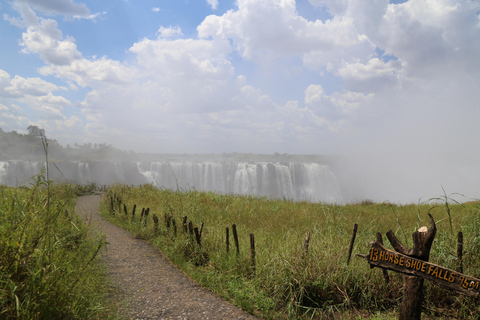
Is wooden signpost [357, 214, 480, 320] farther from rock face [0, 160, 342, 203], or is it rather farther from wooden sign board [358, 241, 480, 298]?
rock face [0, 160, 342, 203]

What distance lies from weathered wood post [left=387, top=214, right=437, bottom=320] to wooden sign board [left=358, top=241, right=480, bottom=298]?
74mm

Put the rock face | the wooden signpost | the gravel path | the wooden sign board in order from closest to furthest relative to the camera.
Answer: the wooden sign board → the wooden signpost → the gravel path → the rock face

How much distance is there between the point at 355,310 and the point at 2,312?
3741 mm

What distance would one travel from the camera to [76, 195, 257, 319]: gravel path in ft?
12.1

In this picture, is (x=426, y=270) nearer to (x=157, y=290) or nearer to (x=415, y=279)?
(x=415, y=279)

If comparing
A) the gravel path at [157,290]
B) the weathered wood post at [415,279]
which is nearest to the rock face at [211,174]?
the gravel path at [157,290]

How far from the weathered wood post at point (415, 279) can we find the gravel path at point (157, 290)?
5.91 ft

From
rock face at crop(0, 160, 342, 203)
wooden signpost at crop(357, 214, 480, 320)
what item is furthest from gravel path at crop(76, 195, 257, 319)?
rock face at crop(0, 160, 342, 203)

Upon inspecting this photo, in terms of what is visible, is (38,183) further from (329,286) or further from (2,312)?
(329,286)

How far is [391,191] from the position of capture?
5328cm

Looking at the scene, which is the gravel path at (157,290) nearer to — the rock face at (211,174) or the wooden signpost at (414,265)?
the wooden signpost at (414,265)

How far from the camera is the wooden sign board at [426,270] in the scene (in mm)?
2424

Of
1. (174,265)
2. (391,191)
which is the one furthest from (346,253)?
(391,191)

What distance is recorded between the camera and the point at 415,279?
271 centimetres
